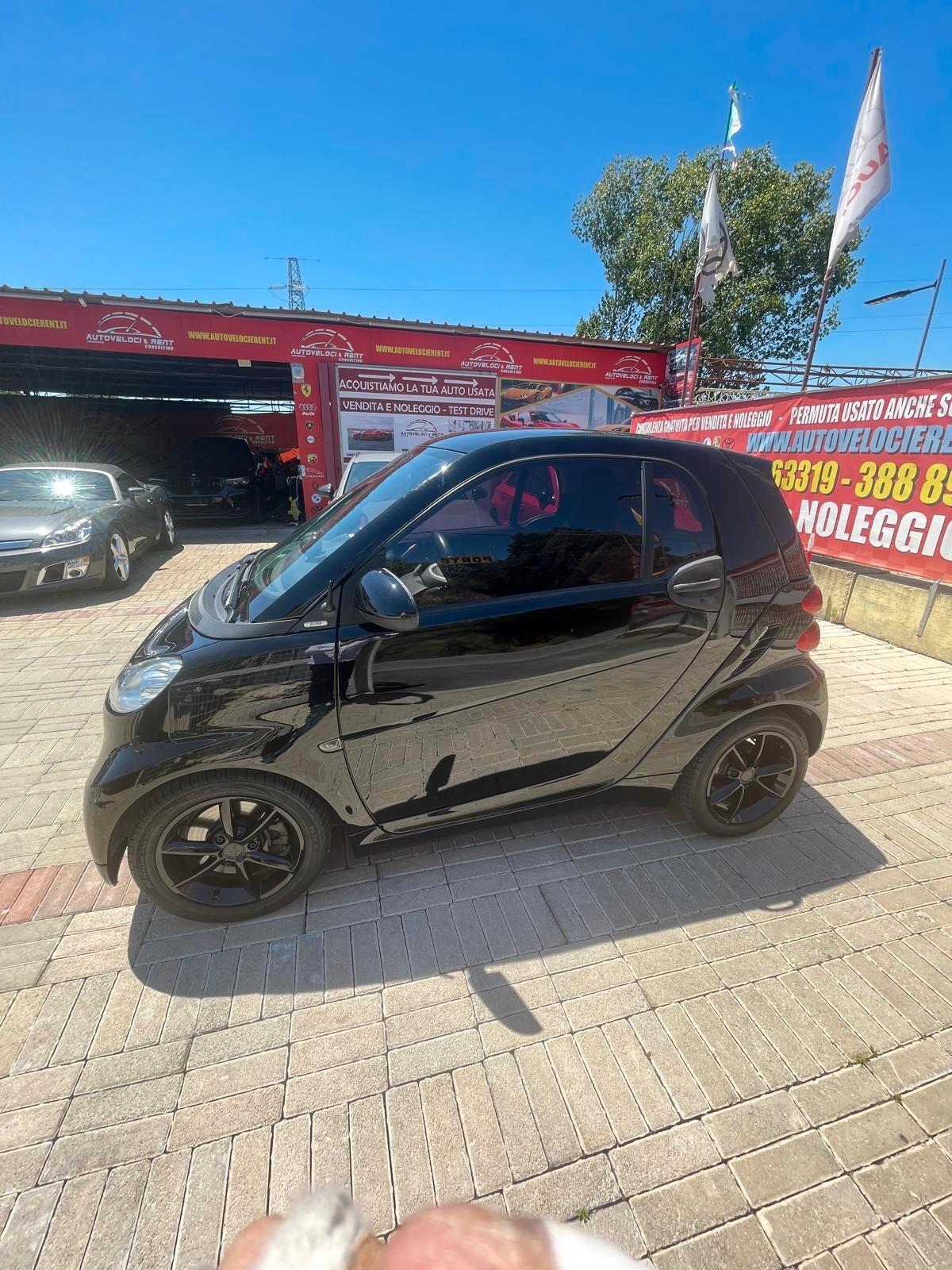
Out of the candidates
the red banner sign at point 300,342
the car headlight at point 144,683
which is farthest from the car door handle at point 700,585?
the red banner sign at point 300,342

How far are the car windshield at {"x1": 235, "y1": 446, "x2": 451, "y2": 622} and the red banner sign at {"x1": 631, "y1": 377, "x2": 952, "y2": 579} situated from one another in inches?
179

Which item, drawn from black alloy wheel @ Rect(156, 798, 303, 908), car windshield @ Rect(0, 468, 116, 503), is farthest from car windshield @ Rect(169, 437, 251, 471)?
black alloy wheel @ Rect(156, 798, 303, 908)

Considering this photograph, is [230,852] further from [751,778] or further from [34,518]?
[34,518]

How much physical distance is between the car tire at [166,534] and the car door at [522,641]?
8.99 meters

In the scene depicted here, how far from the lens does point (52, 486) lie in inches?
283

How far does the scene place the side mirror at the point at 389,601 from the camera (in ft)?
5.59

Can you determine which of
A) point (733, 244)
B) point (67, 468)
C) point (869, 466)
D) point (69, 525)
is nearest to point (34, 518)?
point (69, 525)

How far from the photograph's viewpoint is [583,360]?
1279cm

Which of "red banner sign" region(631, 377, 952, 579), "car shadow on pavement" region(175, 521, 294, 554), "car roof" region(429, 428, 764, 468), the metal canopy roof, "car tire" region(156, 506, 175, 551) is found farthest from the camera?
the metal canopy roof

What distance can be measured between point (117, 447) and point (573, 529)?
2192 cm

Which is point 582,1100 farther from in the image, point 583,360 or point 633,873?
point 583,360

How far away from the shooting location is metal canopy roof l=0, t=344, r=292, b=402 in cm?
1204

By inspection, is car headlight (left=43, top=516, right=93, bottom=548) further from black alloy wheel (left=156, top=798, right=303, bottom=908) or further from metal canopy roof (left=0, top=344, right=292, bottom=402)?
metal canopy roof (left=0, top=344, right=292, bottom=402)

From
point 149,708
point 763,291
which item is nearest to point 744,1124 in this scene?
point 149,708
